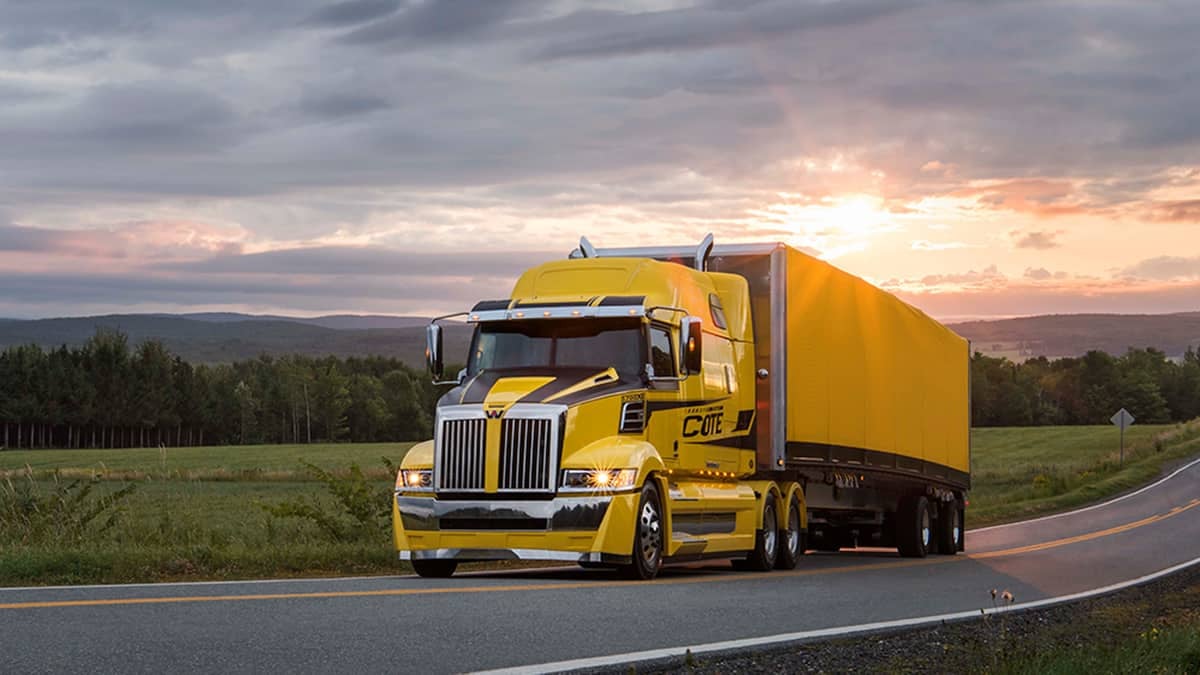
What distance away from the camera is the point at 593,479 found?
585 inches

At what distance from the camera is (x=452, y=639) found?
375 inches

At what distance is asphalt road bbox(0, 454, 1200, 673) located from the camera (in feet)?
27.9

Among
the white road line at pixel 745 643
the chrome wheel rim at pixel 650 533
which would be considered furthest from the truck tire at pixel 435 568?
the white road line at pixel 745 643

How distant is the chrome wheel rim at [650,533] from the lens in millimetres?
15328

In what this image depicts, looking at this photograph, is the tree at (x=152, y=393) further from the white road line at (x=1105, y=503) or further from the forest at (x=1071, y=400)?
the white road line at (x=1105, y=503)

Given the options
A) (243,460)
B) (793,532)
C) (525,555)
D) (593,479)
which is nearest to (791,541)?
(793,532)

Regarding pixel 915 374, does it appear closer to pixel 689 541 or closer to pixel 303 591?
A: pixel 689 541

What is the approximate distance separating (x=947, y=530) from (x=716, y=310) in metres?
10.1

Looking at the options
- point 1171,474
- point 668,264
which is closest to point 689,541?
point 668,264

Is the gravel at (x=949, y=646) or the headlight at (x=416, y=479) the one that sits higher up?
the headlight at (x=416, y=479)

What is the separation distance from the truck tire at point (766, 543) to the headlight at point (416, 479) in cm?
487

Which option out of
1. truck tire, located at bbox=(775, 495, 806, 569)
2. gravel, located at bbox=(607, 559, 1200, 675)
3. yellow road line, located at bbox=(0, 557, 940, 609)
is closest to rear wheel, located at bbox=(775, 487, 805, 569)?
truck tire, located at bbox=(775, 495, 806, 569)

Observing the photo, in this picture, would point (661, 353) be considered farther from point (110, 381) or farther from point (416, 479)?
point (110, 381)

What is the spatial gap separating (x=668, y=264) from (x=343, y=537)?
5.16 meters
